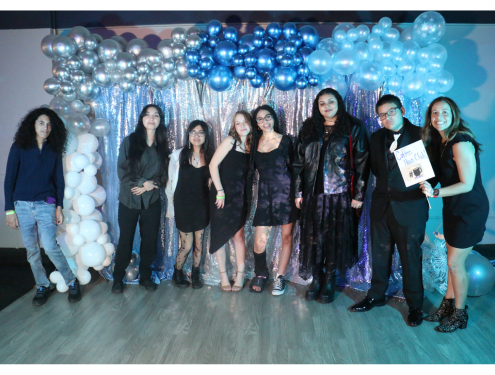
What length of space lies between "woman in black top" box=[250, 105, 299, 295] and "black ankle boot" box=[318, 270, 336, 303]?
1.24 ft

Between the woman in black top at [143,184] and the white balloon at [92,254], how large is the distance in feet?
0.56

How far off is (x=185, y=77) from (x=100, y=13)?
1265 millimetres

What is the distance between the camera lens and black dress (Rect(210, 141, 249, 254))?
3.38 m

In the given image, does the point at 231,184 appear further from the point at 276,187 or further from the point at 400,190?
the point at 400,190

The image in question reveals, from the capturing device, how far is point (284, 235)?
136 inches

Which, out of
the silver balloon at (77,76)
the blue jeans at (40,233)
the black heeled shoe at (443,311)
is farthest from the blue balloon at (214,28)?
the black heeled shoe at (443,311)

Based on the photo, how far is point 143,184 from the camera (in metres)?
3.44

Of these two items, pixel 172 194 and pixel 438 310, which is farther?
pixel 172 194

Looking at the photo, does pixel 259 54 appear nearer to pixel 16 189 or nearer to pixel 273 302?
pixel 273 302

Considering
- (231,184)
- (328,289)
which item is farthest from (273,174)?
(328,289)

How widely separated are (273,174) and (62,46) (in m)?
2.12

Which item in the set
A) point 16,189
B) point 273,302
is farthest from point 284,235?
point 16,189

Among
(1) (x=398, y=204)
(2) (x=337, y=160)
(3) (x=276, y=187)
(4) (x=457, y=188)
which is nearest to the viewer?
(4) (x=457, y=188)

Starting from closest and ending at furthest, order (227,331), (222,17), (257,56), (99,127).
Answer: (227,331)
(257,56)
(99,127)
(222,17)
